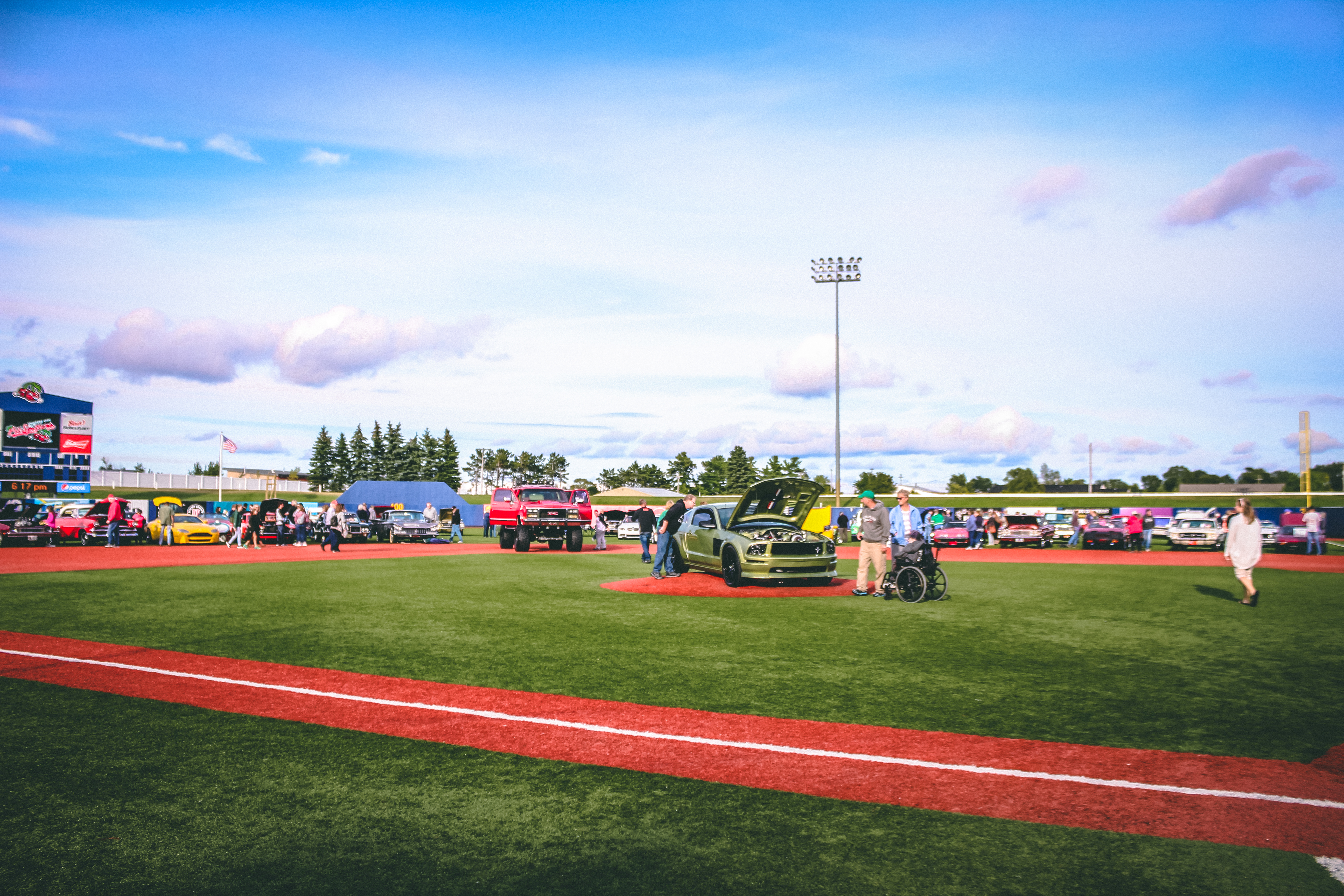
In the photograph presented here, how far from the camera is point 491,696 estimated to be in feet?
23.1

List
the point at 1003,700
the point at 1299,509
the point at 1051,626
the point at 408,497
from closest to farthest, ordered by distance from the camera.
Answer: the point at 1003,700
the point at 1051,626
the point at 1299,509
the point at 408,497

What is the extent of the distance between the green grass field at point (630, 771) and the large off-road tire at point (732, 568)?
1984mm

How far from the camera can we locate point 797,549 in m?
15.1

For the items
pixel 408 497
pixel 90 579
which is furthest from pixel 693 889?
pixel 408 497

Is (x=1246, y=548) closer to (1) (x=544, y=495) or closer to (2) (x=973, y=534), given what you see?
(2) (x=973, y=534)

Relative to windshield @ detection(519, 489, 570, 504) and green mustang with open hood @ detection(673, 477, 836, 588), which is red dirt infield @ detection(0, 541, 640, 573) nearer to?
windshield @ detection(519, 489, 570, 504)

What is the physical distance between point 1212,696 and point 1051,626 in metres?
4.00

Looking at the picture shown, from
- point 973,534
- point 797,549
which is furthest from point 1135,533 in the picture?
point 797,549

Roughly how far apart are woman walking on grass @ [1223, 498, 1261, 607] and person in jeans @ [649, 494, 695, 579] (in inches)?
382

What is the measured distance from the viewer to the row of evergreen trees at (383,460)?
4503 inches

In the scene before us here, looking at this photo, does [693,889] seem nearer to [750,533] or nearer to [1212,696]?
[1212,696]

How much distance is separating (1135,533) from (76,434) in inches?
2202

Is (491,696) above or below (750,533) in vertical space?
below

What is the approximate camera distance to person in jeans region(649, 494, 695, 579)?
55.3 feet
